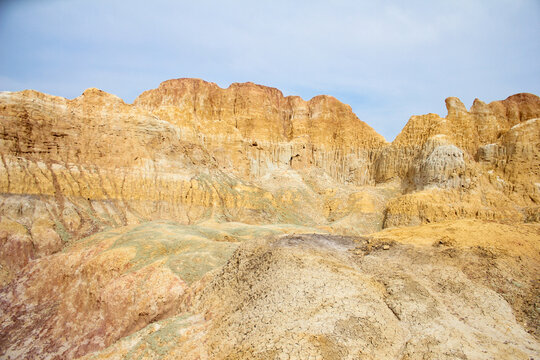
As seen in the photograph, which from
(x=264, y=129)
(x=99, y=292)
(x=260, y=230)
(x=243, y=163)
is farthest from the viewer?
(x=264, y=129)

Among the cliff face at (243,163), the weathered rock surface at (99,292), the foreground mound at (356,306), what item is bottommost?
Result: the weathered rock surface at (99,292)

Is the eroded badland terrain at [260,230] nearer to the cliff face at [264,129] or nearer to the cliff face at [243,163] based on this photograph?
the cliff face at [243,163]

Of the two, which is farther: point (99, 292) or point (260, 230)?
point (260, 230)

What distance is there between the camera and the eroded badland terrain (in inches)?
308

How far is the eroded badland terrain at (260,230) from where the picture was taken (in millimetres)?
7812

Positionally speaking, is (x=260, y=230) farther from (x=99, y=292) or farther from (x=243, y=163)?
(x=243, y=163)

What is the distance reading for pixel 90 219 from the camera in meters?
27.4

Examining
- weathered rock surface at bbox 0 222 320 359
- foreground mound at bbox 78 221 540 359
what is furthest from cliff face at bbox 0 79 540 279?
foreground mound at bbox 78 221 540 359

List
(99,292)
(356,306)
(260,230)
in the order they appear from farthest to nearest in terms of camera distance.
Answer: (260,230) < (99,292) < (356,306)

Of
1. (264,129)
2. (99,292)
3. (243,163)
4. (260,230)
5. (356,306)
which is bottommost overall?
(99,292)

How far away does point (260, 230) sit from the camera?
25.3 m

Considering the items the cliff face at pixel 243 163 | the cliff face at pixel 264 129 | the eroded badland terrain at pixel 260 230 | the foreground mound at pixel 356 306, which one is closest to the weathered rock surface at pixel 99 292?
the eroded badland terrain at pixel 260 230

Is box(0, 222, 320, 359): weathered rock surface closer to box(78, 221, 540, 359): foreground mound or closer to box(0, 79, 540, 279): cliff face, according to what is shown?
box(78, 221, 540, 359): foreground mound

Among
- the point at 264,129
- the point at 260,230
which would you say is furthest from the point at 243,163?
the point at 260,230
